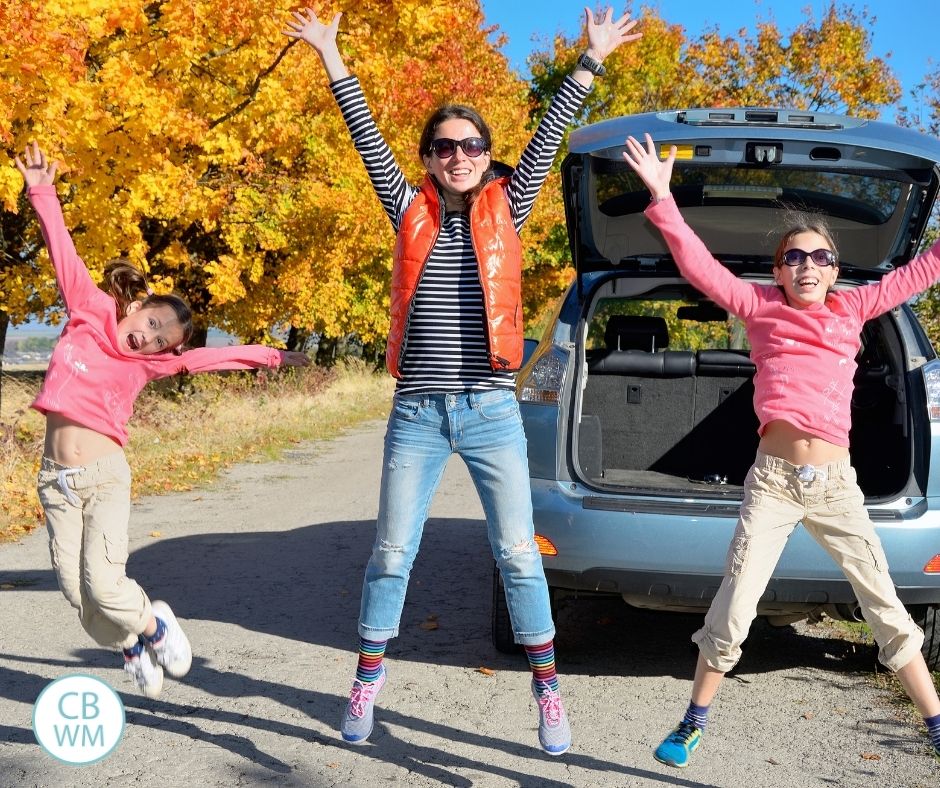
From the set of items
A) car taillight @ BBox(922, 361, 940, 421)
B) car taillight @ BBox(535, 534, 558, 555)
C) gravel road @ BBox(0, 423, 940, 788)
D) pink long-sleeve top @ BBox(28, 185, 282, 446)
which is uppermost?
car taillight @ BBox(922, 361, 940, 421)

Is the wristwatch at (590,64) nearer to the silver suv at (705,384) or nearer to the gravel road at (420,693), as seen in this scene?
the silver suv at (705,384)

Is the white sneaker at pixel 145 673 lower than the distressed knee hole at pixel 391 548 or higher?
lower

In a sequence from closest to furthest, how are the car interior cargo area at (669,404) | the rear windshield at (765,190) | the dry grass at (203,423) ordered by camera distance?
the rear windshield at (765,190), the car interior cargo area at (669,404), the dry grass at (203,423)

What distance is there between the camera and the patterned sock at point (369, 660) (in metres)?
3.69

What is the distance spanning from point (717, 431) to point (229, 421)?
978 cm

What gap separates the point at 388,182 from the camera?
12.1 ft

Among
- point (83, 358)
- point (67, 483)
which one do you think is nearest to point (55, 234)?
point (83, 358)

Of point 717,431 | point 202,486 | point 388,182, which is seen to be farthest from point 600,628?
point 202,486

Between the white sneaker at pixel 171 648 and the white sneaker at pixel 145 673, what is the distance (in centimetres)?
4

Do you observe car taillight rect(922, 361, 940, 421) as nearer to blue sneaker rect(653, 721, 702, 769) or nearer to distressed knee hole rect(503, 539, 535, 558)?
blue sneaker rect(653, 721, 702, 769)

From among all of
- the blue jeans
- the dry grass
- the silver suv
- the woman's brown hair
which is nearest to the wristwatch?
the woman's brown hair

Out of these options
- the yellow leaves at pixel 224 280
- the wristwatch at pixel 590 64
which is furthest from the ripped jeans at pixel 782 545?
the yellow leaves at pixel 224 280

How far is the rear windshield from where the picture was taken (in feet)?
15.8

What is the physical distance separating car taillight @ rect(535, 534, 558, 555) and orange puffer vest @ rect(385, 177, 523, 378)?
3.45ft
